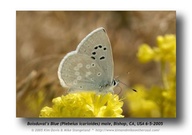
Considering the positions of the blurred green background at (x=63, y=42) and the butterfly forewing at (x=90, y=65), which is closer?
the butterfly forewing at (x=90, y=65)

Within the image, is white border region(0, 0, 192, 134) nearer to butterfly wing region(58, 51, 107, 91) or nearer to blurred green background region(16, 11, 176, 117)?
blurred green background region(16, 11, 176, 117)

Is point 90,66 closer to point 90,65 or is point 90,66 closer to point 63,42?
point 90,65

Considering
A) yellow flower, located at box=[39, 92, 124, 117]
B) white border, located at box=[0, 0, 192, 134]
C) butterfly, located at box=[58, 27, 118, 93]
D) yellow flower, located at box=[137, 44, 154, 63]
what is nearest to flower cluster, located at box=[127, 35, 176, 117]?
yellow flower, located at box=[137, 44, 154, 63]

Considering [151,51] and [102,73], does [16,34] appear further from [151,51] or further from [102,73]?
[151,51]

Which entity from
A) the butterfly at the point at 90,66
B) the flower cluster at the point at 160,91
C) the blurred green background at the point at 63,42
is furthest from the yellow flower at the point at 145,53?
the butterfly at the point at 90,66
